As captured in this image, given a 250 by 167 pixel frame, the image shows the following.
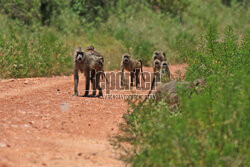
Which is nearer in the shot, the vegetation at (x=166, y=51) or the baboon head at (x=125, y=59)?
the vegetation at (x=166, y=51)

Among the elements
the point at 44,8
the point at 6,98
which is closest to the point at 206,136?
the point at 6,98

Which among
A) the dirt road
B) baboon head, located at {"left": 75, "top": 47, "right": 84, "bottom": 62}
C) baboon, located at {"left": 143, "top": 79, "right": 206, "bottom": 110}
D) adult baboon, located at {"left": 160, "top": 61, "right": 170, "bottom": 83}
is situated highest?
baboon head, located at {"left": 75, "top": 47, "right": 84, "bottom": 62}

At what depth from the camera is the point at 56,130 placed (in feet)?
20.6

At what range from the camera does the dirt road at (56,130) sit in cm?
502

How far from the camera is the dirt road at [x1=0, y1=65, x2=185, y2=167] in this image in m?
5.02

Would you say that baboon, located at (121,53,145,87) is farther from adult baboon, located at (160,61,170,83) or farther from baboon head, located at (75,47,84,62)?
baboon head, located at (75,47,84,62)

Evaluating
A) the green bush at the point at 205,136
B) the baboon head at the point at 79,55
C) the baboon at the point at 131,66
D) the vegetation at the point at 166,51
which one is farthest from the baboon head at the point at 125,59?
the green bush at the point at 205,136

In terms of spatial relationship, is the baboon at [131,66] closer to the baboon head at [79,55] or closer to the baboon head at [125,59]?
the baboon head at [125,59]

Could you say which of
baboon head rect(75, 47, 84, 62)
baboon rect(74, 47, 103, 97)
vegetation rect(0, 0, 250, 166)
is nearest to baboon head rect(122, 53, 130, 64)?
vegetation rect(0, 0, 250, 166)

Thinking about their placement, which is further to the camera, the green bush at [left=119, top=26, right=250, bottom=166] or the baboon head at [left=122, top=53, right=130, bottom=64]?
the baboon head at [left=122, top=53, right=130, bottom=64]

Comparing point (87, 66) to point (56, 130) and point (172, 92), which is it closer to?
point (172, 92)

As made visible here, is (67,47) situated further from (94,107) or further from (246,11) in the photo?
(246,11)

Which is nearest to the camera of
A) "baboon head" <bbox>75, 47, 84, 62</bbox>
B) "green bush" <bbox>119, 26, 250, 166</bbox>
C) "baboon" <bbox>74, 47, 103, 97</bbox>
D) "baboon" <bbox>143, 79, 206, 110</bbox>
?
"green bush" <bbox>119, 26, 250, 166</bbox>

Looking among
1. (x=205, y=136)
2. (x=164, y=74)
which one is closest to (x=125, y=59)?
(x=164, y=74)
